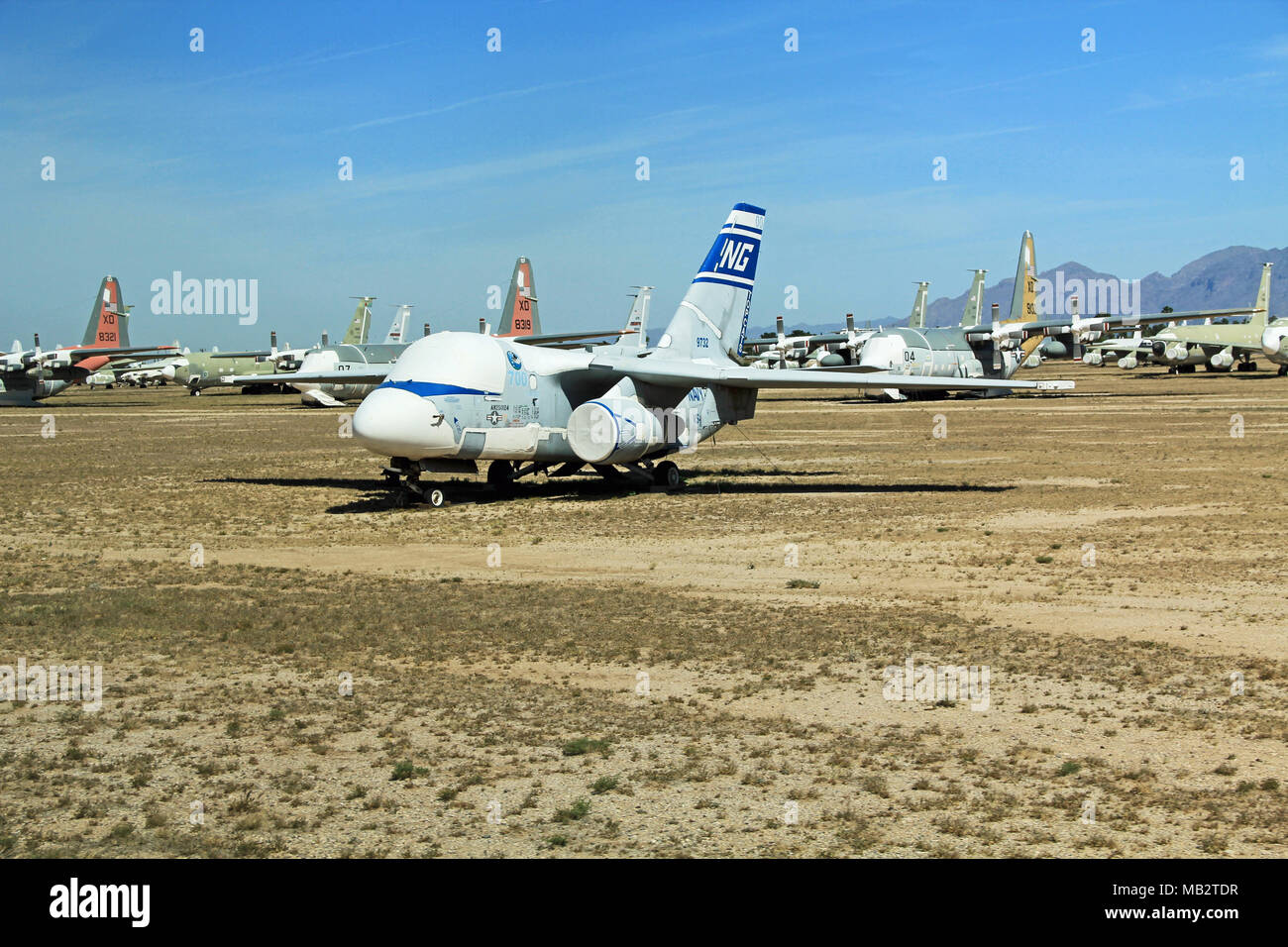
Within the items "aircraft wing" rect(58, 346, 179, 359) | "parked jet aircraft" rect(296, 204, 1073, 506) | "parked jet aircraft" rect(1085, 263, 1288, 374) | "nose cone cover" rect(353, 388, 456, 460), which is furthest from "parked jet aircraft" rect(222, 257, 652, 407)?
"parked jet aircraft" rect(1085, 263, 1288, 374)

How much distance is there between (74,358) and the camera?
2896 inches

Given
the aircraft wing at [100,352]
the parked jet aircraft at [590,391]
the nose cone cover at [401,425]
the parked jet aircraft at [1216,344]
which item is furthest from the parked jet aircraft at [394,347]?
the parked jet aircraft at [1216,344]

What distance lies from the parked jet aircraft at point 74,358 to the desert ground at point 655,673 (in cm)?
5560

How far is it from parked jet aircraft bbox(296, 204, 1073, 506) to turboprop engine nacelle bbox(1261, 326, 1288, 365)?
2397 inches

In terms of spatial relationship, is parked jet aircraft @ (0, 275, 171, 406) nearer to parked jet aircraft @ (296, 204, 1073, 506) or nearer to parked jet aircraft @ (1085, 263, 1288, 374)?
parked jet aircraft @ (296, 204, 1073, 506)

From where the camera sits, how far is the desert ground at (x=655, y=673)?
267 inches

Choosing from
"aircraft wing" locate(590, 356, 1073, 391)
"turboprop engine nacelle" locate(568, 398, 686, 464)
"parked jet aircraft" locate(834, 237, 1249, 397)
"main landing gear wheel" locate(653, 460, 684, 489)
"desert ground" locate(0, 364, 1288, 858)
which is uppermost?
"parked jet aircraft" locate(834, 237, 1249, 397)

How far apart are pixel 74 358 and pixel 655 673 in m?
72.6

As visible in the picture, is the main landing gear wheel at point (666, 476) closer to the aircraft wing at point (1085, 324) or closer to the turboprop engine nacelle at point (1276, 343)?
the aircraft wing at point (1085, 324)

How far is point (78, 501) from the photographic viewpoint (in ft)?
77.6

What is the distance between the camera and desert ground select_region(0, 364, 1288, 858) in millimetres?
6785
